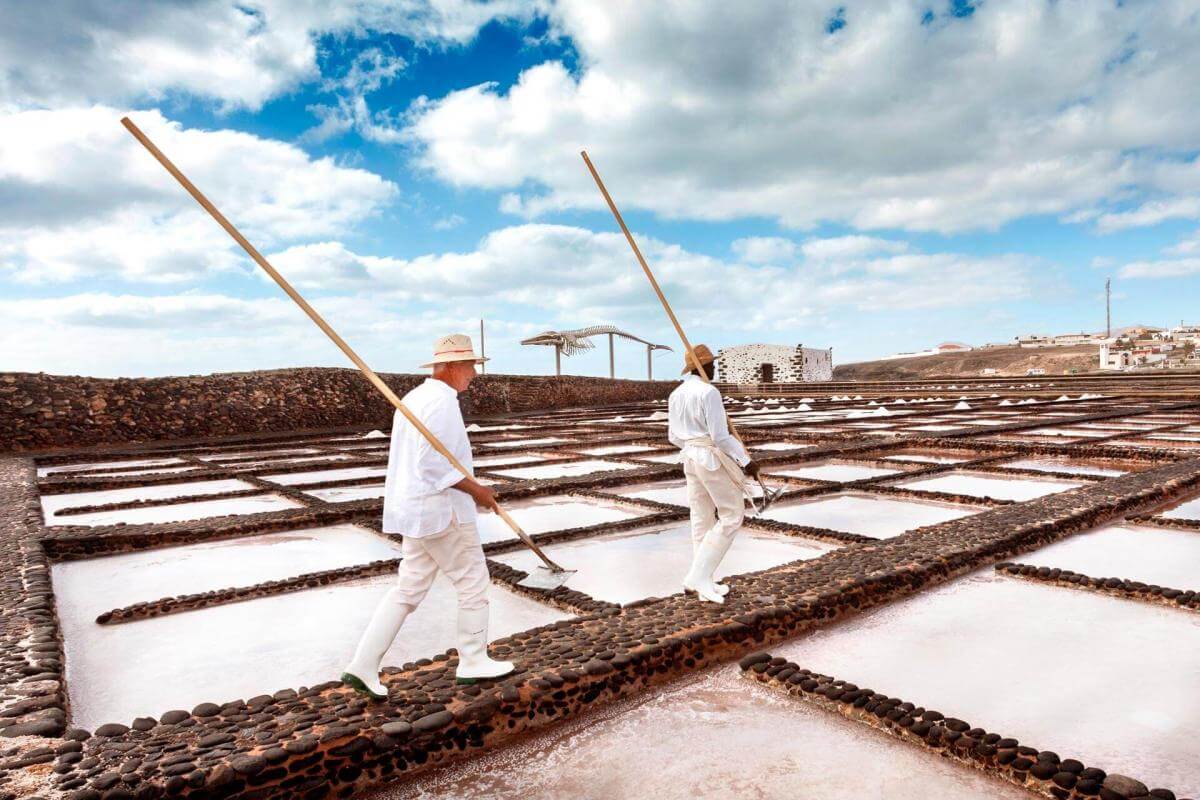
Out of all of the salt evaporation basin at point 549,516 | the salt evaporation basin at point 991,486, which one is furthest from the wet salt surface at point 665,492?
the salt evaporation basin at point 991,486

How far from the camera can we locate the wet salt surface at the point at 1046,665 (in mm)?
2113

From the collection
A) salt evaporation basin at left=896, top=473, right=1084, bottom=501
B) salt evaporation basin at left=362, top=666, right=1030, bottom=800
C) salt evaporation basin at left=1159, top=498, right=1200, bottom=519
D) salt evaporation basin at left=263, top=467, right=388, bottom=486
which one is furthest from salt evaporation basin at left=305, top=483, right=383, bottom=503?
salt evaporation basin at left=1159, top=498, right=1200, bottom=519

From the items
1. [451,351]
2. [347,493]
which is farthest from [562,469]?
[451,351]

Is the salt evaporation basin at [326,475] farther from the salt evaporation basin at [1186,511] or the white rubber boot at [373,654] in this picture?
the salt evaporation basin at [1186,511]

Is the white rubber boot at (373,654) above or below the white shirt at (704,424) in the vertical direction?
below

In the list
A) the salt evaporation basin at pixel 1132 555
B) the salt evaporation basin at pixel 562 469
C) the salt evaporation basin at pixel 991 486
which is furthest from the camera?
the salt evaporation basin at pixel 562 469

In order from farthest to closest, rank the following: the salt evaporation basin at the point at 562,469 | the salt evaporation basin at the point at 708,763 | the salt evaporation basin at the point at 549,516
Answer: the salt evaporation basin at the point at 562,469, the salt evaporation basin at the point at 549,516, the salt evaporation basin at the point at 708,763

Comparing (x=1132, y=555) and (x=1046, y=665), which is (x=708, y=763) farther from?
(x=1132, y=555)

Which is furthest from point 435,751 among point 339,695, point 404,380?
point 404,380

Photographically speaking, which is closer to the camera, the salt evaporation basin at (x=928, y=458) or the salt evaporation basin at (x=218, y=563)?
the salt evaporation basin at (x=218, y=563)

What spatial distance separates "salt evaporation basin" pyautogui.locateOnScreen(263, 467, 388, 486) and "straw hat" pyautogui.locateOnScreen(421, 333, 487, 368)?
5624mm

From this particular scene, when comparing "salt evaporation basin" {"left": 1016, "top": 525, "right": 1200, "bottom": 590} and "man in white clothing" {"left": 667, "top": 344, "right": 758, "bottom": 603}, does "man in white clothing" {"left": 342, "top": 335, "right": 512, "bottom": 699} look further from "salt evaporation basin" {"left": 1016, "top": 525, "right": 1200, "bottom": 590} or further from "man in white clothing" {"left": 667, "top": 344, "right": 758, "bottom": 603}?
"salt evaporation basin" {"left": 1016, "top": 525, "right": 1200, "bottom": 590}

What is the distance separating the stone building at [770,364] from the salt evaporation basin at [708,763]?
3130 centimetres

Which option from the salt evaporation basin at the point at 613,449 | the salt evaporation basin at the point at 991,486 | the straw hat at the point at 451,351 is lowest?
the salt evaporation basin at the point at 991,486
